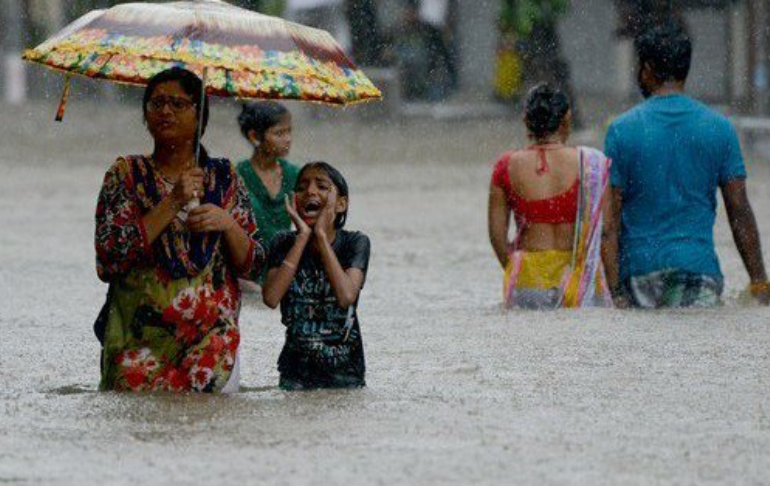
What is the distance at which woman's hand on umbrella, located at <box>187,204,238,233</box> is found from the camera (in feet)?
22.0

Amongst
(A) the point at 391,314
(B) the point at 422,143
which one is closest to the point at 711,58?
(B) the point at 422,143

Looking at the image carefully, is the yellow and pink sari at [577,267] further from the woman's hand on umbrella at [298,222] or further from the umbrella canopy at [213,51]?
the woman's hand on umbrella at [298,222]

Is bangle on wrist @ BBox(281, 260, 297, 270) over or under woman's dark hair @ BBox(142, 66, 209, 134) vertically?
under

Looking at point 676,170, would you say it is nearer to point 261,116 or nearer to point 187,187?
point 261,116

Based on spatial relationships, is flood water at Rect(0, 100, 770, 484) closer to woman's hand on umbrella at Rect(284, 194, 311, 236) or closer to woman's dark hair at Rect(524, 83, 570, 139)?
woman's hand on umbrella at Rect(284, 194, 311, 236)

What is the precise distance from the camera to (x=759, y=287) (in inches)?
389

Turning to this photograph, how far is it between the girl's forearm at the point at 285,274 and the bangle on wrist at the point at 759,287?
350 cm

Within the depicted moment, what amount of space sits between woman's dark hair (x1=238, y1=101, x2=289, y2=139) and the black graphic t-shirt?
3.21 m

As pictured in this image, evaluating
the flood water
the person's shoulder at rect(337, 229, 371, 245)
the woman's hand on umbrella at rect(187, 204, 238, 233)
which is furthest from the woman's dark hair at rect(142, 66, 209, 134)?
the flood water

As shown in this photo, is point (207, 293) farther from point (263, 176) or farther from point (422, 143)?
point (422, 143)

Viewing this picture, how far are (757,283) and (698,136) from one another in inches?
34.1

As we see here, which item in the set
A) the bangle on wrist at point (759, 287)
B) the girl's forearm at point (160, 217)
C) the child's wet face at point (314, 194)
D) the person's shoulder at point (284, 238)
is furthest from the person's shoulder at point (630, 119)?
the girl's forearm at point (160, 217)

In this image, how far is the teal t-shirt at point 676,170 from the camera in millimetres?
9555

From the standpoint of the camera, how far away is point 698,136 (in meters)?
9.53
